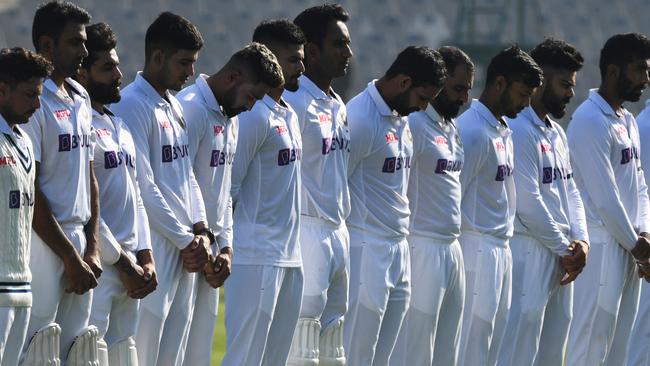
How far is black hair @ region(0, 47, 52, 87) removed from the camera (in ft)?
13.5

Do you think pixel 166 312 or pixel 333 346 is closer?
pixel 166 312

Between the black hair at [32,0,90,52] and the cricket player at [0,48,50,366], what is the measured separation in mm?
361

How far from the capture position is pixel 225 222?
5.25 m

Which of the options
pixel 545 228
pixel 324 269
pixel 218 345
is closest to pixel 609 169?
pixel 545 228

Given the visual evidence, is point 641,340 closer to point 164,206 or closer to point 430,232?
point 430,232

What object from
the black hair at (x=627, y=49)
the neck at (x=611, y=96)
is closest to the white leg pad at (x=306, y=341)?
the neck at (x=611, y=96)

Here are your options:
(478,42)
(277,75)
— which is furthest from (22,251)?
(478,42)

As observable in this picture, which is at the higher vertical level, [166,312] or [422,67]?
[422,67]

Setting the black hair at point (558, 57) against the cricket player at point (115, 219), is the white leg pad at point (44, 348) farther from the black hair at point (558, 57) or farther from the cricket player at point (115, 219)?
the black hair at point (558, 57)

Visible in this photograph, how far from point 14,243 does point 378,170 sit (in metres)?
2.19

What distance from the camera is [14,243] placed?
4.06m

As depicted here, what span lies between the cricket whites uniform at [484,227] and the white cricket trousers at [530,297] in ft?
0.57

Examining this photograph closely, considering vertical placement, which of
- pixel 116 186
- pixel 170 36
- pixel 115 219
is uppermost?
pixel 170 36

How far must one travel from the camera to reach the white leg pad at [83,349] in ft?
14.5
